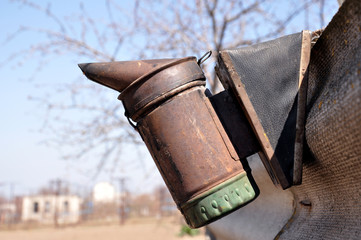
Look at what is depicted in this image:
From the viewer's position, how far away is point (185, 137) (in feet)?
4.91

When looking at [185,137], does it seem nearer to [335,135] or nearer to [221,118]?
[221,118]

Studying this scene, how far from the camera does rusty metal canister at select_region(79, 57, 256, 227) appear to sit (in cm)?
148

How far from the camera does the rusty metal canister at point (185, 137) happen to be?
1476mm

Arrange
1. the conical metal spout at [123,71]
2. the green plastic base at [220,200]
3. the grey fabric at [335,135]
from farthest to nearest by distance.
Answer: the conical metal spout at [123,71] < the green plastic base at [220,200] < the grey fabric at [335,135]

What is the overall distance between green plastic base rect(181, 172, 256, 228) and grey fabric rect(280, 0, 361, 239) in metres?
0.25

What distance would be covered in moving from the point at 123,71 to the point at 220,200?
0.65 m

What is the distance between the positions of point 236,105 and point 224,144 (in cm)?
18

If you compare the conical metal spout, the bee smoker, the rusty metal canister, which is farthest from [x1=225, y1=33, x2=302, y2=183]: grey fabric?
the conical metal spout

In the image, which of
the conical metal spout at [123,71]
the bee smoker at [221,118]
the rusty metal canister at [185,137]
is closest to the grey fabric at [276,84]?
the bee smoker at [221,118]

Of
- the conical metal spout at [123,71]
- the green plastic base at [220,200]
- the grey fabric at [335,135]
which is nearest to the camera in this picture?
the grey fabric at [335,135]

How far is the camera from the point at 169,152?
59.6 inches

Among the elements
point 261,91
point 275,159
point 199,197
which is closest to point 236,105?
point 261,91

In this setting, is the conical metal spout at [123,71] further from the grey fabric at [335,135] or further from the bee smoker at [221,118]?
the grey fabric at [335,135]

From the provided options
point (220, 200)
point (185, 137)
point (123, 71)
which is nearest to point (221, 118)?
point (185, 137)
